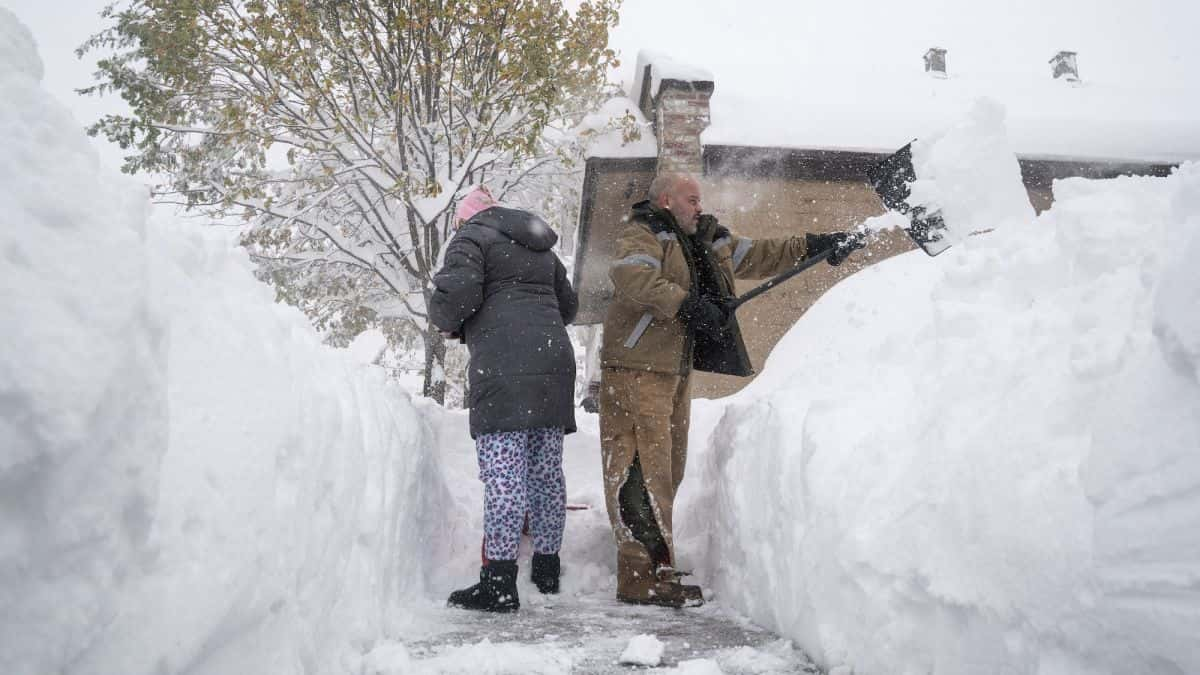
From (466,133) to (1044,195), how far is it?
260 inches

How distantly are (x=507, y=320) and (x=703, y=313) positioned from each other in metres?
0.86

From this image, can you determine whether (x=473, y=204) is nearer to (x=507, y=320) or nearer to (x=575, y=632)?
(x=507, y=320)

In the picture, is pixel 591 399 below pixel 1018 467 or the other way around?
the other way around

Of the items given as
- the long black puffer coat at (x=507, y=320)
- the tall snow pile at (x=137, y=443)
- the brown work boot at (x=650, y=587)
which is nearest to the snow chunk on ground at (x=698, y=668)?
the tall snow pile at (x=137, y=443)

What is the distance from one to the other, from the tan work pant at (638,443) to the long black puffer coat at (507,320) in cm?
23

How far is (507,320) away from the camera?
3.13m

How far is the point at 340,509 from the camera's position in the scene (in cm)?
208

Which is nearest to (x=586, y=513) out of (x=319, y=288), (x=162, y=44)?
(x=162, y=44)

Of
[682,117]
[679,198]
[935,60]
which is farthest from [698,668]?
[935,60]

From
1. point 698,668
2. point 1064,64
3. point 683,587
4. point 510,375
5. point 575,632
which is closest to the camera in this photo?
point 698,668

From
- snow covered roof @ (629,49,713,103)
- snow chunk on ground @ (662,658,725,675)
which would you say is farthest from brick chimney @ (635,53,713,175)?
snow chunk on ground @ (662,658,725,675)

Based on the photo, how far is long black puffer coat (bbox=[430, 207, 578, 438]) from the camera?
9.99 feet

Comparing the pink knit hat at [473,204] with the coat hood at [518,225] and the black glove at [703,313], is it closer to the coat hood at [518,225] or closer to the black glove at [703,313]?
the coat hood at [518,225]

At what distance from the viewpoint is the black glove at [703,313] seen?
325 centimetres
